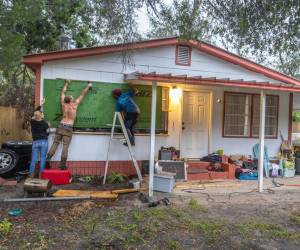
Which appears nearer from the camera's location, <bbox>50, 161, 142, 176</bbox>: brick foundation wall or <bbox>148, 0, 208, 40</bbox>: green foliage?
<bbox>148, 0, 208, 40</bbox>: green foliage

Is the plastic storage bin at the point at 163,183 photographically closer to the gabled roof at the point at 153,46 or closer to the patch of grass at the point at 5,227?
the gabled roof at the point at 153,46

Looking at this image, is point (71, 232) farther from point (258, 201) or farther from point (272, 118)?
point (272, 118)

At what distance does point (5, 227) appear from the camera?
17.3ft

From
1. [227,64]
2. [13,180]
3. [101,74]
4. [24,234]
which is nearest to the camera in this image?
[24,234]

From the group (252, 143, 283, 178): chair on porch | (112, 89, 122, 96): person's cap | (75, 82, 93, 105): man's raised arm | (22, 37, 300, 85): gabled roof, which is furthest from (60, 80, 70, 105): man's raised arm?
(252, 143, 283, 178): chair on porch

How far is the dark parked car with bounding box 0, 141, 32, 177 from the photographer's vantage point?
9.12m

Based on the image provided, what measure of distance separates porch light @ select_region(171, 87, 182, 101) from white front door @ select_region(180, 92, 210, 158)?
289 millimetres

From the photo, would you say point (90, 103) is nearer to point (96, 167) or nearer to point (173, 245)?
point (96, 167)

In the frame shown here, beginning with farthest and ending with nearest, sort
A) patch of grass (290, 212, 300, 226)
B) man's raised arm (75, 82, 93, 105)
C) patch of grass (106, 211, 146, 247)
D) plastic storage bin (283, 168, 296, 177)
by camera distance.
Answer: plastic storage bin (283, 168, 296, 177) < man's raised arm (75, 82, 93, 105) < patch of grass (290, 212, 300, 226) < patch of grass (106, 211, 146, 247)

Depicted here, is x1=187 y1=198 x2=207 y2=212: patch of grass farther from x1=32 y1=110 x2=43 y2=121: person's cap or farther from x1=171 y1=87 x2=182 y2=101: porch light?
x1=32 y1=110 x2=43 y2=121: person's cap

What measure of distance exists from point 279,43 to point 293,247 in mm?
3322

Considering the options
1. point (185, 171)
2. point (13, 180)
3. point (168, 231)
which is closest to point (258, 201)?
point (185, 171)

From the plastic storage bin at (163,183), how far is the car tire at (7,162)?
3.77 m

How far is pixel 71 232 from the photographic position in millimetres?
5312
